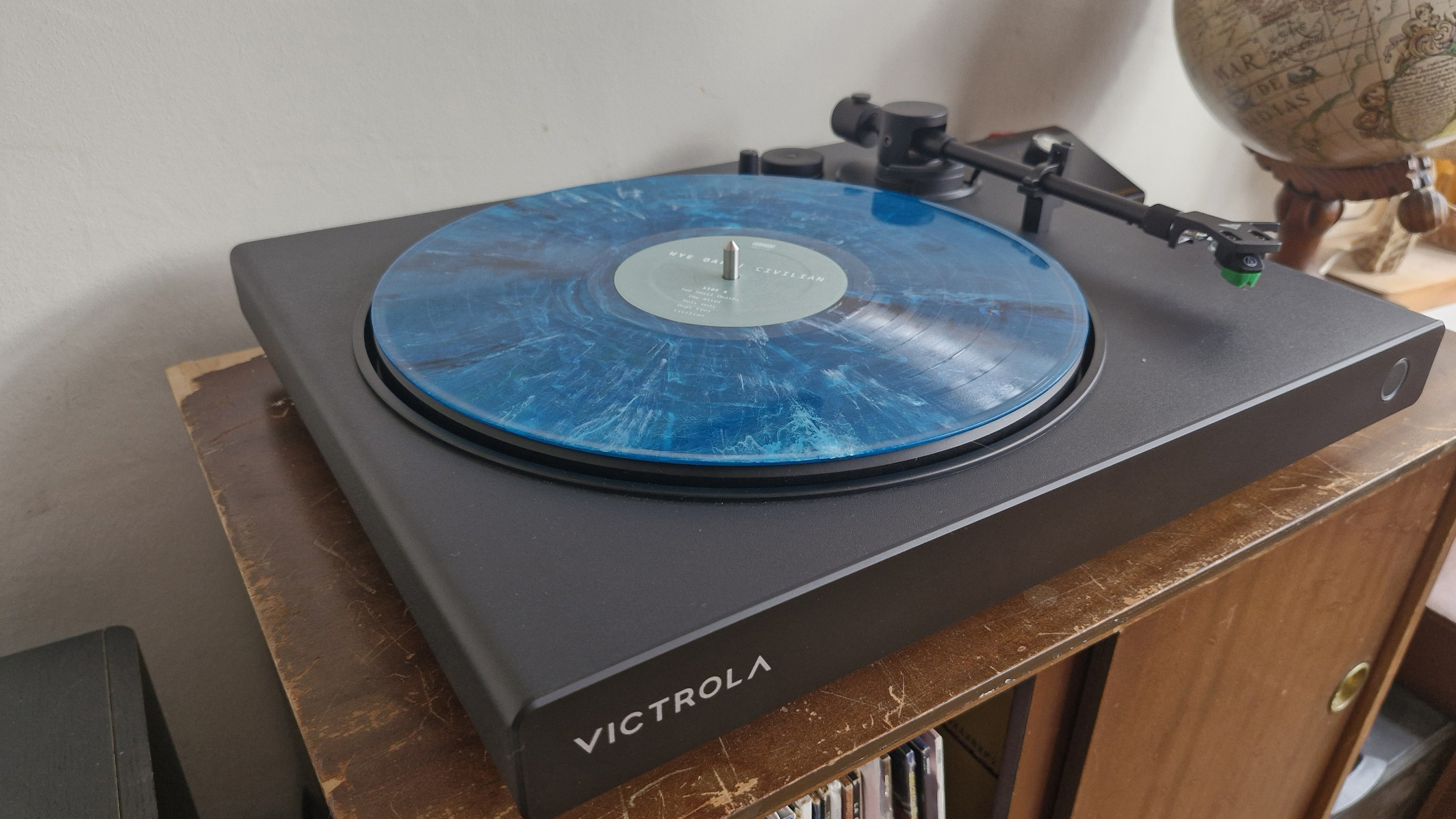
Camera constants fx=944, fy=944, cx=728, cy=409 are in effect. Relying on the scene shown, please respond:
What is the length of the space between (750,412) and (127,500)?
685 mm

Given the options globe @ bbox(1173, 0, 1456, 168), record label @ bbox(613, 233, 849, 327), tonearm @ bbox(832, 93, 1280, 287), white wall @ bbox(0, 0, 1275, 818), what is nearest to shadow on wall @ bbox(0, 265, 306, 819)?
white wall @ bbox(0, 0, 1275, 818)

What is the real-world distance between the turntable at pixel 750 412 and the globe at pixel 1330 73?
12.1 inches

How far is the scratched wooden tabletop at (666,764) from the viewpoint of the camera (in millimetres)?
439

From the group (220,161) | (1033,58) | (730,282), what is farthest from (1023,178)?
(220,161)

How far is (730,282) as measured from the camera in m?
0.67

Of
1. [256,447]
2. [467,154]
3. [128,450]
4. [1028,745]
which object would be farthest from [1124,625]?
[128,450]

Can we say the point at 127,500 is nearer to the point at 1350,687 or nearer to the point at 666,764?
the point at 666,764

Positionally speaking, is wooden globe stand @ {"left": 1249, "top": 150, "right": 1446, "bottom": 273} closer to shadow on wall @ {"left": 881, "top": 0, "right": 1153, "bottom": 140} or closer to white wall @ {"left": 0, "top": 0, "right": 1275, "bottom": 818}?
shadow on wall @ {"left": 881, "top": 0, "right": 1153, "bottom": 140}

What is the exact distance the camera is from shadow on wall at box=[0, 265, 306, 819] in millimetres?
811

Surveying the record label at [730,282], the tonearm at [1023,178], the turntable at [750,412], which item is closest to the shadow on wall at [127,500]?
the turntable at [750,412]

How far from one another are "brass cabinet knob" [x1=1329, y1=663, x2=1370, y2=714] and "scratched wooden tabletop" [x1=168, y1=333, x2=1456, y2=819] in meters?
0.27

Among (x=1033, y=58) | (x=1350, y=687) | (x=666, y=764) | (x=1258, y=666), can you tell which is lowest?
(x=1350, y=687)

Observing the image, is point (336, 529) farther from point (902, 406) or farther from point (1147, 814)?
point (1147, 814)

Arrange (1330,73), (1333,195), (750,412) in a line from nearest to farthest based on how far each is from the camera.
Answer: (750,412) → (1330,73) → (1333,195)
